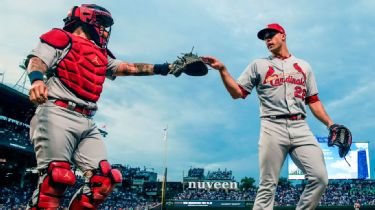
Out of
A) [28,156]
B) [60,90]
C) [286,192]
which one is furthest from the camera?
[286,192]

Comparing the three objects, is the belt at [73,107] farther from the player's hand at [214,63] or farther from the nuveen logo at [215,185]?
the nuveen logo at [215,185]

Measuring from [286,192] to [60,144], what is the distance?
44713mm

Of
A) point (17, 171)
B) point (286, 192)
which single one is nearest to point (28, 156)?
point (17, 171)

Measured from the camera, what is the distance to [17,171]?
4066 centimetres

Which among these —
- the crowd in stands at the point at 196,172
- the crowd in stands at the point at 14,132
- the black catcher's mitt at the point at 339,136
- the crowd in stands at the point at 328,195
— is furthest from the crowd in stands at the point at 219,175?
the black catcher's mitt at the point at 339,136

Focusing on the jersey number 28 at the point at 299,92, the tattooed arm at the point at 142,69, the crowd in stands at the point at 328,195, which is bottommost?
the crowd in stands at the point at 328,195

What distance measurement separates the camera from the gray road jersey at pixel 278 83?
4.82 metres

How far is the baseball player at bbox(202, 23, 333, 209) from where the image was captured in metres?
4.45

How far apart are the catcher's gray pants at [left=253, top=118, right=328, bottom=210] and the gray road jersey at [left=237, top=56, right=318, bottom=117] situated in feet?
0.61

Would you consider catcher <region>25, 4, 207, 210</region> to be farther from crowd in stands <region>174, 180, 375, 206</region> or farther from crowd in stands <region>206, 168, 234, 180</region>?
crowd in stands <region>206, 168, 234, 180</region>

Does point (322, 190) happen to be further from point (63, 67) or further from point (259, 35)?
point (63, 67)

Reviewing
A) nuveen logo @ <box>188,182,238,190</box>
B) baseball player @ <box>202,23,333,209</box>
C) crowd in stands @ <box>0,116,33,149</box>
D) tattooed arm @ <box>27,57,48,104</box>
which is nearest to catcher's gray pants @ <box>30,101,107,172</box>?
tattooed arm @ <box>27,57,48,104</box>

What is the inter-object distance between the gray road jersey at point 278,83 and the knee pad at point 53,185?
243 centimetres

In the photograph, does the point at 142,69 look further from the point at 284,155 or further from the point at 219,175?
the point at 219,175
